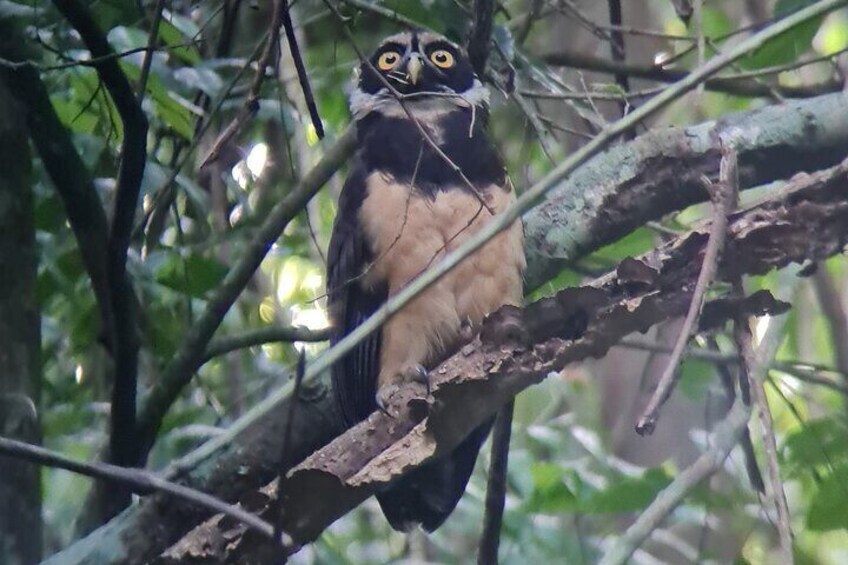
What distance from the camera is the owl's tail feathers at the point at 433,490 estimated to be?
3119 mm

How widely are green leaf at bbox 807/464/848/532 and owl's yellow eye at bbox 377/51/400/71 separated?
1675 millimetres

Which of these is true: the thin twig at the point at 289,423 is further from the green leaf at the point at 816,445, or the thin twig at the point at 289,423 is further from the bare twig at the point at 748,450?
the green leaf at the point at 816,445

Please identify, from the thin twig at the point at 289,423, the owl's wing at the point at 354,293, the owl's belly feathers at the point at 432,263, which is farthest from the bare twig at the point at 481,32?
the thin twig at the point at 289,423

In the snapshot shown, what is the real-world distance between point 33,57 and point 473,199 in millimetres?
993

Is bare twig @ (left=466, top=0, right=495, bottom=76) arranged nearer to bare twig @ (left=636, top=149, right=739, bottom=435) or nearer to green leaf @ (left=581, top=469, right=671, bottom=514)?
bare twig @ (left=636, top=149, right=739, bottom=435)

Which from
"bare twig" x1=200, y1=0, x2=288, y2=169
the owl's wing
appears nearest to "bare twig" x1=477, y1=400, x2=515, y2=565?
the owl's wing

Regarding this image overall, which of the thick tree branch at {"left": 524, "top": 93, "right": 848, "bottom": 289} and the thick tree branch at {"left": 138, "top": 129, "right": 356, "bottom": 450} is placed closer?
the thick tree branch at {"left": 138, "top": 129, "right": 356, "bottom": 450}

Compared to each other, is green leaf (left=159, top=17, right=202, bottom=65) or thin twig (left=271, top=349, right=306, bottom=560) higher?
green leaf (left=159, top=17, right=202, bottom=65)

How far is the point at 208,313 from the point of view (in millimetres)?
2535

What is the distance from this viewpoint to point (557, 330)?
2.26m

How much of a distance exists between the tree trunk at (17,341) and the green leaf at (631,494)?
113cm

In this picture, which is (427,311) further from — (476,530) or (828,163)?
(476,530)

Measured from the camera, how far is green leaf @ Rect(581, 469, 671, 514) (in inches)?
105

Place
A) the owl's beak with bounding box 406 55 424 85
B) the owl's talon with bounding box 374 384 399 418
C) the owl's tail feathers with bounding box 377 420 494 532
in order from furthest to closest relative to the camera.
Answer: the owl's beak with bounding box 406 55 424 85
the owl's tail feathers with bounding box 377 420 494 532
the owl's talon with bounding box 374 384 399 418
